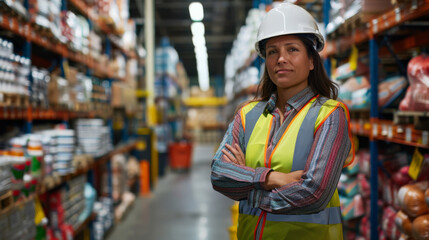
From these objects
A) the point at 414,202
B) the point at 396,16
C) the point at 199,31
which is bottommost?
the point at 414,202

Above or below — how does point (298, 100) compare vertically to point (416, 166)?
above

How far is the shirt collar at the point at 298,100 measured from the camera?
6.41 feet

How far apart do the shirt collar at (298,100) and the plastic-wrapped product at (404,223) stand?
1.52 m

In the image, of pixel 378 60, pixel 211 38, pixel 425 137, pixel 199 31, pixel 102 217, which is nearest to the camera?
pixel 425 137

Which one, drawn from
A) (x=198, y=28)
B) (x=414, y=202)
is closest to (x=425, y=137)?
(x=414, y=202)

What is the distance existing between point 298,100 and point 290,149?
0.26 meters

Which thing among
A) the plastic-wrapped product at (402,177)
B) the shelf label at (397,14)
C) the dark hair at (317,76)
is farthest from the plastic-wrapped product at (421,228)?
the shelf label at (397,14)

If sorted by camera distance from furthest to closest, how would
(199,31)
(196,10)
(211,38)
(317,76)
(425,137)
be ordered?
(211,38) → (199,31) → (196,10) → (425,137) → (317,76)

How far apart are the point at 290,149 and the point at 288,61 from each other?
0.41 metres

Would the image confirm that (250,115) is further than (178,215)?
No

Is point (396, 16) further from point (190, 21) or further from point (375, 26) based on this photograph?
point (190, 21)

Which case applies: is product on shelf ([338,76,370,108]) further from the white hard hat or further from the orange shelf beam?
the white hard hat

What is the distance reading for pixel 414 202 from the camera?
9.25ft

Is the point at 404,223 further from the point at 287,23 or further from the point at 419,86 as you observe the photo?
the point at 287,23
